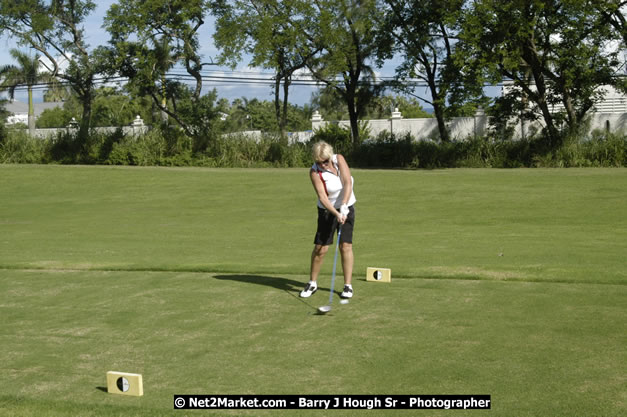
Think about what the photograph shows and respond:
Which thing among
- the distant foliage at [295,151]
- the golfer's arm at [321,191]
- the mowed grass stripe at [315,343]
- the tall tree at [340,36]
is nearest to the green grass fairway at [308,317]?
the mowed grass stripe at [315,343]

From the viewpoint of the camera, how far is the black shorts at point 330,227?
9.07 meters

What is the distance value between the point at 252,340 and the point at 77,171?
29.4 meters

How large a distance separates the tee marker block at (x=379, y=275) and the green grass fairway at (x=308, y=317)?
172 mm

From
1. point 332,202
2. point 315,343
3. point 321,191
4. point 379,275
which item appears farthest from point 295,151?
point 315,343

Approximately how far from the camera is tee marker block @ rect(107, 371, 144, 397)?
5.75 metres

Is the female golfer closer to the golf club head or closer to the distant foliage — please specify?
the golf club head

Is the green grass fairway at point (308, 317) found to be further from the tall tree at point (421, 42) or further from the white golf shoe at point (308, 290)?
the tall tree at point (421, 42)

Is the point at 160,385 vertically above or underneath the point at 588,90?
underneath

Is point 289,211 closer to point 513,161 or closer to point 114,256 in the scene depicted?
point 114,256

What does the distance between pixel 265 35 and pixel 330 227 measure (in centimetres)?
3325

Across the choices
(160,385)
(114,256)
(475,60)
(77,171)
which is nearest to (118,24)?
(77,171)

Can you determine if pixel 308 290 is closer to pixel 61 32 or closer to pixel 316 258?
pixel 316 258

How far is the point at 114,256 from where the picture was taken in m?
13.3

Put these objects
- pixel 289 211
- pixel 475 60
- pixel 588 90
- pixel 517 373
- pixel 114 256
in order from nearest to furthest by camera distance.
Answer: pixel 517 373
pixel 114 256
pixel 289 211
pixel 475 60
pixel 588 90
